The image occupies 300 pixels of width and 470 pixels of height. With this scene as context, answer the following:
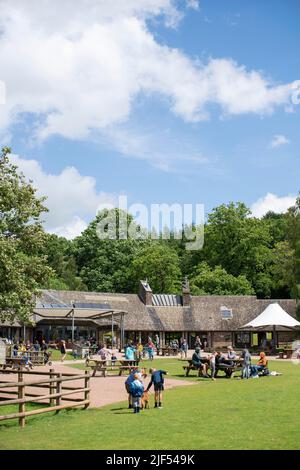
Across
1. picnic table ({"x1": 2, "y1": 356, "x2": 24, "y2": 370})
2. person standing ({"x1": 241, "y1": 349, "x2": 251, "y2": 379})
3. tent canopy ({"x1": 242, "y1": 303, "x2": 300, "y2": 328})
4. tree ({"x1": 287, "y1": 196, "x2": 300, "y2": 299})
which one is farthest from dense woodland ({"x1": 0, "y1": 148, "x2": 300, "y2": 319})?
person standing ({"x1": 241, "y1": 349, "x2": 251, "y2": 379})

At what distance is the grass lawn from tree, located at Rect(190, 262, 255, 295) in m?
48.2

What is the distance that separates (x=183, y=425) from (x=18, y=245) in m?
14.7

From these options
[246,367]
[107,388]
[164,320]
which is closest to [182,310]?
[164,320]

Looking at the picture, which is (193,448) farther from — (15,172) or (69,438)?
(15,172)

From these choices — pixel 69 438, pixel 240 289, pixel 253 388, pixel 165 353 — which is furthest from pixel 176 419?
pixel 240 289

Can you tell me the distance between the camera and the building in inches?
2072

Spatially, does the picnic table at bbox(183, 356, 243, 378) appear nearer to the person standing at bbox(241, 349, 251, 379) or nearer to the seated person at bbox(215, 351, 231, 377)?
the seated person at bbox(215, 351, 231, 377)

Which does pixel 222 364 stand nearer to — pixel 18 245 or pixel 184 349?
pixel 18 245

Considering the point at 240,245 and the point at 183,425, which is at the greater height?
the point at 240,245

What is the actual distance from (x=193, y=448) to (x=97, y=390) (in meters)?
11.0

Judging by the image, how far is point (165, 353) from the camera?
44531mm

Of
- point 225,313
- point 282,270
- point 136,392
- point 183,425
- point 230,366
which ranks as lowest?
point 183,425

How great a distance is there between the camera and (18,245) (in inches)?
1035

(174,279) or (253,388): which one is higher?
(174,279)
